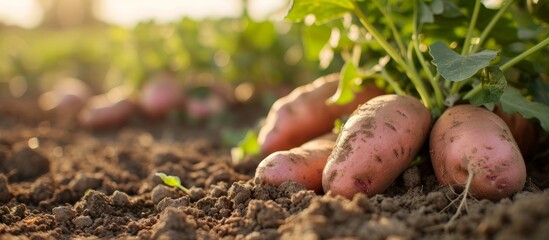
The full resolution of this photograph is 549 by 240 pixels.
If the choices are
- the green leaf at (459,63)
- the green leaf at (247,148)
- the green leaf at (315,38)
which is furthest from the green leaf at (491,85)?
the green leaf at (247,148)

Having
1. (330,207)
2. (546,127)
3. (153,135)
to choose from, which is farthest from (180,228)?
(153,135)

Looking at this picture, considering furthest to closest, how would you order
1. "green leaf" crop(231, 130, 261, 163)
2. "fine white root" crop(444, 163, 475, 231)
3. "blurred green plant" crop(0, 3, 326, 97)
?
"blurred green plant" crop(0, 3, 326, 97), "green leaf" crop(231, 130, 261, 163), "fine white root" crop(444, 163, 475, 231)

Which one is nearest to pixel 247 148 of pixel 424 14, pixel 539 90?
pixel 424 14

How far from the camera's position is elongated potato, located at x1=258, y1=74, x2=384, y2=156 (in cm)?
332

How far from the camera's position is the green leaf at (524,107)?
8.16 feet

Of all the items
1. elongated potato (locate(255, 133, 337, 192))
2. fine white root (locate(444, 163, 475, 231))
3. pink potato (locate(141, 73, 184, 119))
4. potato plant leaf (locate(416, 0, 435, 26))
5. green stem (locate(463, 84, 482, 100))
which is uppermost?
pink potato (locate(141, 73, 184, 119))

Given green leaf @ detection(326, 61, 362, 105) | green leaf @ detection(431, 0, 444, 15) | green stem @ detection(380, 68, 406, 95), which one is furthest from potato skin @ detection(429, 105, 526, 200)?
green leaf @ detection(326, 61, 362, 105)

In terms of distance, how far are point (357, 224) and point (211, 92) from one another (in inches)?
149

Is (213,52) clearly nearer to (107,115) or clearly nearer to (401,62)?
(107,115)

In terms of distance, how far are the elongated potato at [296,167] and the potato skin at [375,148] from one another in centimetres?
17

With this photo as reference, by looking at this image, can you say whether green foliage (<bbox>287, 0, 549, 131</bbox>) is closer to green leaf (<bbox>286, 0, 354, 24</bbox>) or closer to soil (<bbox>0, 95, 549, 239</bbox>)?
green leaf (<bbox>286, 0, 354, 24</bbox>)

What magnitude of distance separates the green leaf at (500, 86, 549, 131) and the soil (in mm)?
280

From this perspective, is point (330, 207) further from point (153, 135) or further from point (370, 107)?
point (153, 135)

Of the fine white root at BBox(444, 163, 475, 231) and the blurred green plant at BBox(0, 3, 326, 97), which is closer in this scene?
the fine white root at BBox(444, 163, 475, 231)
